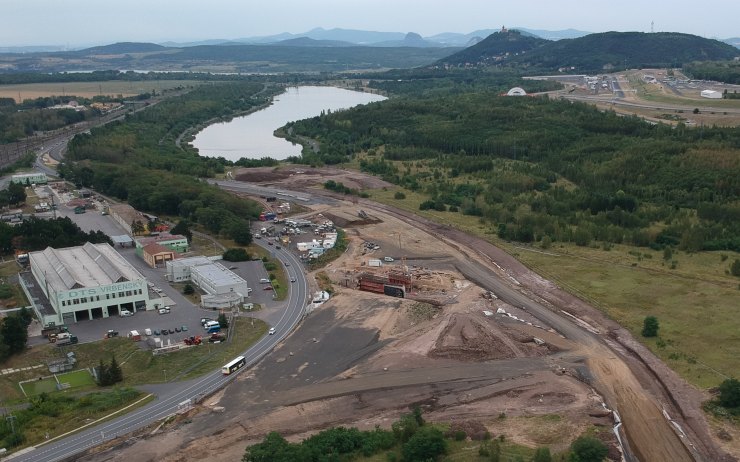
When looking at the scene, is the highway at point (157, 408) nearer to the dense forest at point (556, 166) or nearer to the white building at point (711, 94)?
the dense forest at point (556, 166)

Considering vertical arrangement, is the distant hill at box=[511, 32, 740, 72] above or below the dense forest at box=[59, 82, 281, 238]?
above

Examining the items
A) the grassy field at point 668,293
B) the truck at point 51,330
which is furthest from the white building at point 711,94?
the truck at point 51,330

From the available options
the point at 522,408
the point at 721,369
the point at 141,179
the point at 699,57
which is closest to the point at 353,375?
the point at 522,408

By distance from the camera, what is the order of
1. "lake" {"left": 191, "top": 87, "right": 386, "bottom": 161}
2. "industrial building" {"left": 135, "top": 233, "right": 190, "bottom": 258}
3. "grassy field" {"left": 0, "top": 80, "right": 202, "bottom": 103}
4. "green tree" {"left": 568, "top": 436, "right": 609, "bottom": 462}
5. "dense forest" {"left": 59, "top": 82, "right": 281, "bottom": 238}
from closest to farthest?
"green tree" {"left": 568, "top": 436, "right": 609, "bottom": 462} < "industrial building" {"left": 135, "top": 233, "right": 190, "bottom": 258} < "dense forest" {"left": 59, "top": 82, "right": 281, "bottom": 238} < "lake" {"left": 191, "top": 87, "right": 386, "bottom": 161} < "grassy field" {"left": 0, "top": 80, "right": 202, "bottom": 103}

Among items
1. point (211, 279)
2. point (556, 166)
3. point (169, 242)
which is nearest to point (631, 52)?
point (556, 166)

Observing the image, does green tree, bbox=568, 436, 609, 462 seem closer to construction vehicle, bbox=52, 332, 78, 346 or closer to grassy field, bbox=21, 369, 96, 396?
grassy field, bbox=21, 369, 96, 396

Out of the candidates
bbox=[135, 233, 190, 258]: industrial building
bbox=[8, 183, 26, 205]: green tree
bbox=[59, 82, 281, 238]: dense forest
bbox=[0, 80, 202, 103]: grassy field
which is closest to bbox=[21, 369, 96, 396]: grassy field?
bbox=[135, 233, 190, 258]: industrial building
